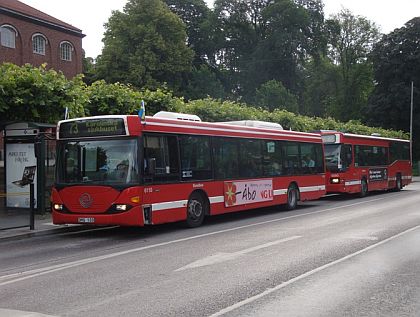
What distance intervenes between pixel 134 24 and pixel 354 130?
27291 millimetres

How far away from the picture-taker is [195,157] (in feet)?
47.2

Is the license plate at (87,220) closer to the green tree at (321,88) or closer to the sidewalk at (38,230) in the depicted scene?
the sidewalk at (38,230)

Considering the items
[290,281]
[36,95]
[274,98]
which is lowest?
[290,281]

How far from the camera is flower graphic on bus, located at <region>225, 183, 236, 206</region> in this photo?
51.0 ft

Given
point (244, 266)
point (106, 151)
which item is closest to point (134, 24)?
point (106, 151)

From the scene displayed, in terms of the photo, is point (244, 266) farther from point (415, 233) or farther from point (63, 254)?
point (415, 233)

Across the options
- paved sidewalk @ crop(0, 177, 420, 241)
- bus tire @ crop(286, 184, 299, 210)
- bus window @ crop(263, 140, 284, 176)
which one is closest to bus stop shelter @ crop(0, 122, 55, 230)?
paved sidewalk @ crop(0, 177, 420, 241)

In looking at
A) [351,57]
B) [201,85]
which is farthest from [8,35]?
[351,57]

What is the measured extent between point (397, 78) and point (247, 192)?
5158cm

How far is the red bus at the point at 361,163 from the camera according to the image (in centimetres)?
2397

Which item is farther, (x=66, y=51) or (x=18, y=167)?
(x=66, y=51)

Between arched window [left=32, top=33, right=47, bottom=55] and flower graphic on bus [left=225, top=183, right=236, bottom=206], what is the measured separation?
124ft

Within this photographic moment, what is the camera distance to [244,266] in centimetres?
872

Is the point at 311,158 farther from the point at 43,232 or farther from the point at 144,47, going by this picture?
the point at 144,47
